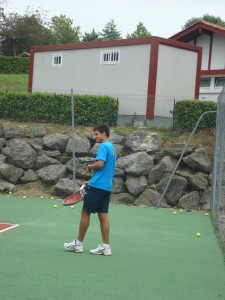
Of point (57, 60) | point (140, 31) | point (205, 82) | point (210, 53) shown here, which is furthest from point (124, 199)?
point (140, 31)

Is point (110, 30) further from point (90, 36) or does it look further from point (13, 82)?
point (13, 82)

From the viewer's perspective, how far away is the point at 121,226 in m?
9.53

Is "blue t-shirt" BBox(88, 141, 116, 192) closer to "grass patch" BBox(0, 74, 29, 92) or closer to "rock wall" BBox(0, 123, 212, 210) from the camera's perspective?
"rock wall" BBox(0, 123, 212, 210)

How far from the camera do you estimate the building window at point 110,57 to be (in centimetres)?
1883

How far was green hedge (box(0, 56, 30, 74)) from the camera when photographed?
3875cm

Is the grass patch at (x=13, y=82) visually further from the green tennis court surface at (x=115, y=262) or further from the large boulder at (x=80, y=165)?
the green tennis court surface at (x=115, y=262)

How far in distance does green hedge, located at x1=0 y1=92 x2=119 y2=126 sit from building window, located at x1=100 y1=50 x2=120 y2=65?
2802 millimetres

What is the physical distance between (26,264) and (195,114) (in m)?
Result: 10.4

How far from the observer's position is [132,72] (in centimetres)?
1833

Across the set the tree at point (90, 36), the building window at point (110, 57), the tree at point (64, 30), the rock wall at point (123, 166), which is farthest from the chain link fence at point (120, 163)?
the tree at point (90, 36)

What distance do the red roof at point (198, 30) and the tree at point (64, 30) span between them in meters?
33.2

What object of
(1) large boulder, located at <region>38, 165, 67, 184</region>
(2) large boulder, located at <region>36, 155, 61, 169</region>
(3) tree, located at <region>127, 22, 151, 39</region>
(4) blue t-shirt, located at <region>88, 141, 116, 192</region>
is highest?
(3) tree, located at <region>127, 22, 151, 39</region>

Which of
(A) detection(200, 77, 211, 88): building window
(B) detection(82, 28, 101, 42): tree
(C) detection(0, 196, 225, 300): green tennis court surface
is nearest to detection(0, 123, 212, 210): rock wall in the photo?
(C) detection(0, 196, 225, 300): green tennis court surface

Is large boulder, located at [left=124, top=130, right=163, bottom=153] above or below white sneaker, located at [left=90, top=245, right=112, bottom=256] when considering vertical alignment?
above
